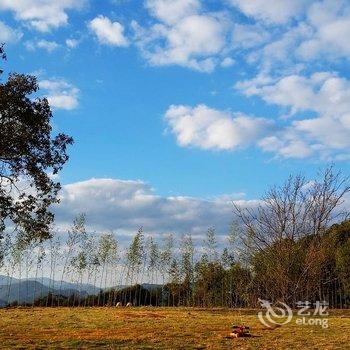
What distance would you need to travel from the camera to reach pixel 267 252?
83.6 ft

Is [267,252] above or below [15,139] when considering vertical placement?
below

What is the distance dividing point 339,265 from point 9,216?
148 ft

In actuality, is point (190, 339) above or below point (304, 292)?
below

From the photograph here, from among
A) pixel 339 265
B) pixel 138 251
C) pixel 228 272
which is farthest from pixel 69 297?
pixel 339 265

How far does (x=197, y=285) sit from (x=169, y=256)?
6.29 metres

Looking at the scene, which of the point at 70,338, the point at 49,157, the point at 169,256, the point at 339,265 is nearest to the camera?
the point at 70,338

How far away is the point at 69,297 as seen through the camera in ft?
234

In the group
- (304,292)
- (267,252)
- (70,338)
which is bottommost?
(70,338)

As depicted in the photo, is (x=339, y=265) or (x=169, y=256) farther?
(x=169, y=256)

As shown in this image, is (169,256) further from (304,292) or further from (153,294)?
(304,292)

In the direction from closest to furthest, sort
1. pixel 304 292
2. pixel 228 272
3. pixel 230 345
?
pixel 230 345
pixel 304 292
pixel 228 272

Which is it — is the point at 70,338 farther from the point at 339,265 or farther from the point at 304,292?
the point at 339,265

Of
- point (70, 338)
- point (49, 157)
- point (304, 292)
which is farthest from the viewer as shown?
point (304, 292)

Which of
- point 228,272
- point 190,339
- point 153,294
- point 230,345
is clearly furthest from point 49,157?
point 153,294
